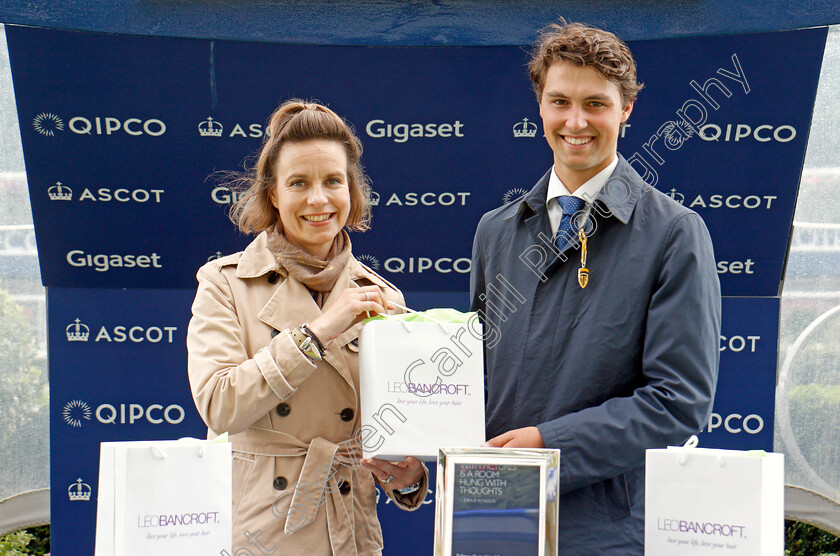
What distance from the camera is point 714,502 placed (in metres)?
1.85

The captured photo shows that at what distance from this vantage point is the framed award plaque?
5.74 feet

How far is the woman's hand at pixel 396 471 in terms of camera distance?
235cm

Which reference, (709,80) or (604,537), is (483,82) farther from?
(604,537)

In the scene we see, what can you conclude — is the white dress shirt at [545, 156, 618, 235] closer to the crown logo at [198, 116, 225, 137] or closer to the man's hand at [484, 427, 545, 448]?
the man's hand at [484, 427, 545, 448]

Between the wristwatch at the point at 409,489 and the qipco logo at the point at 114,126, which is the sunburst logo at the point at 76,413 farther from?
the wristwatch at the point at 409,489

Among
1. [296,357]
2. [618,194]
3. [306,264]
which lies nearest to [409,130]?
[306,264]

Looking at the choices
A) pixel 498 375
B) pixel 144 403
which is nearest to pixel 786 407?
pixel 498 375

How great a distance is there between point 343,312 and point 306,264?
0.33 m

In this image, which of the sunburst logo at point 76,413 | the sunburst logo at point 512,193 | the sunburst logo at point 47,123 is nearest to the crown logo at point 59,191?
the sunburst logo at point 47,123

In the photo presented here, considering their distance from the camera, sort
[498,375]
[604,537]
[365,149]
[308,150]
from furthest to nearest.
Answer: [365,149]
[308,150]
[498,375]
[604,537]

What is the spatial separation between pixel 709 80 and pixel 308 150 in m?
2.16

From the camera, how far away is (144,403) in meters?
4.41

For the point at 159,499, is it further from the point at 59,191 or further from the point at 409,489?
the point at 59,191

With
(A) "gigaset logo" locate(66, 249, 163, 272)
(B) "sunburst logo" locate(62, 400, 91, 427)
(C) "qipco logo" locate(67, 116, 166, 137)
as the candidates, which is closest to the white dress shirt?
(C) "qipco logo" locate(67, 116, 166, 137)
